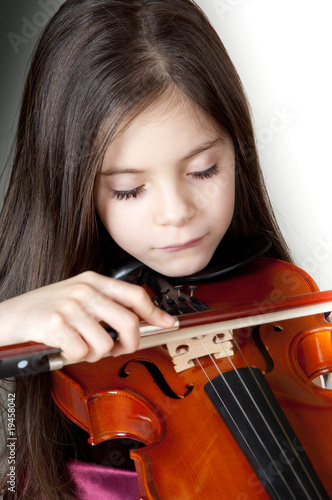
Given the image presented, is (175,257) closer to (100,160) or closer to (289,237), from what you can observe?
(100,160)

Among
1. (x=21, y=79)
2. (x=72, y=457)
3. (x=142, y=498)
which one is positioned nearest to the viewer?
(x=142, y=498)

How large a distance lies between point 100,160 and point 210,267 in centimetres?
23

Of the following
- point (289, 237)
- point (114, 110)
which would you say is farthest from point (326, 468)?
point (289, 237)

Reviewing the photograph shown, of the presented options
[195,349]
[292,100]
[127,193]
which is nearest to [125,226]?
[127,193]

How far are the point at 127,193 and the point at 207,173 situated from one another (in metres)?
0.10

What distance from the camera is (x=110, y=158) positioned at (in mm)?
747

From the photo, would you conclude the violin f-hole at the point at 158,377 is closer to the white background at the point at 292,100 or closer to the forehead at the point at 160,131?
the forehead at the point at 160,131

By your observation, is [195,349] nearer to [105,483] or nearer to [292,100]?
[105,483]

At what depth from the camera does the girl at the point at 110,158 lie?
0.74m

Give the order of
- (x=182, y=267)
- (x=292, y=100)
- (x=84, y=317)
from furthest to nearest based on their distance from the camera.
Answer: (x=292, y=100) < (x=182, y=267) < (x=84, y=317)

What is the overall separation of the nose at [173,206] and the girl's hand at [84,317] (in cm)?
14

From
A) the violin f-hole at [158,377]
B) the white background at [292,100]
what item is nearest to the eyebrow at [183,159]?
the violin f-hole at [158,377]

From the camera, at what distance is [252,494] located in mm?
567

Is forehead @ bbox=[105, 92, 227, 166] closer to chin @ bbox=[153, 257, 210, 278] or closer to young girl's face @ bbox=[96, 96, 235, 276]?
young girl's face @ bbox=[96, 96, 235, 276]
